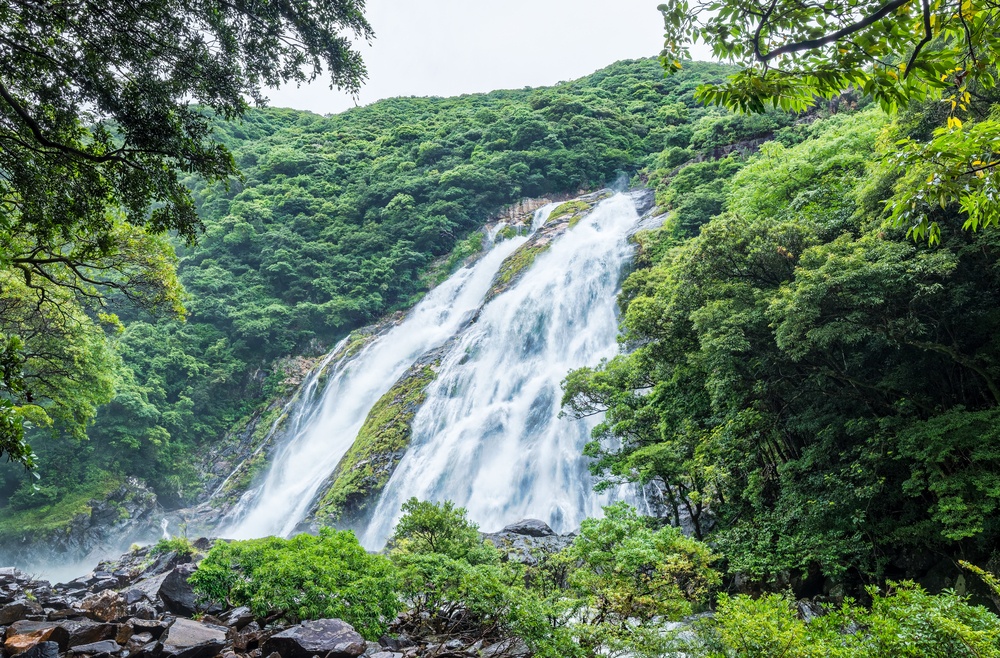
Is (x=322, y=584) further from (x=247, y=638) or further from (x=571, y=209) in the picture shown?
(x=571, y=209)

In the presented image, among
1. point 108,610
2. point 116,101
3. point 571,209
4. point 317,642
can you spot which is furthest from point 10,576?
point 571,209

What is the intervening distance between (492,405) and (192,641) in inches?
551

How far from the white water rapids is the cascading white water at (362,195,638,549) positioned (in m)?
0.04

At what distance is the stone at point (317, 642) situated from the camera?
5.07 meters

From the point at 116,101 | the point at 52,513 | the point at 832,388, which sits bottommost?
the point at 52,513

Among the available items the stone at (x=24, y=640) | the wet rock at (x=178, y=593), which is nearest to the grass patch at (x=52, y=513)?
the wet rock at (x=178, y=593)

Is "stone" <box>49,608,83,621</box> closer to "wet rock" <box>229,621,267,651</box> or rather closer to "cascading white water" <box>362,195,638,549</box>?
"wet rock" <box>229,621,267,651</box>

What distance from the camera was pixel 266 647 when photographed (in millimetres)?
5172

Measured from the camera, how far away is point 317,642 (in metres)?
5.18

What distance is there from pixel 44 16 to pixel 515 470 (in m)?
14.5

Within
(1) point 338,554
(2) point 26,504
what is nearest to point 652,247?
(1) point 338,554

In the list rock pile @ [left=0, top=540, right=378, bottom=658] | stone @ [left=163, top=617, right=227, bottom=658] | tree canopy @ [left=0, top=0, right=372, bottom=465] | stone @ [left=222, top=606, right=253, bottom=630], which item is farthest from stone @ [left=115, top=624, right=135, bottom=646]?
tree canopy @ [left=0, top=0, right=372, bottom=465]

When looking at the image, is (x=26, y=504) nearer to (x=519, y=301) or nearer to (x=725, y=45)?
(x=519, y=301)

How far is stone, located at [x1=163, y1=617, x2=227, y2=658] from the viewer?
5070 millimetres
